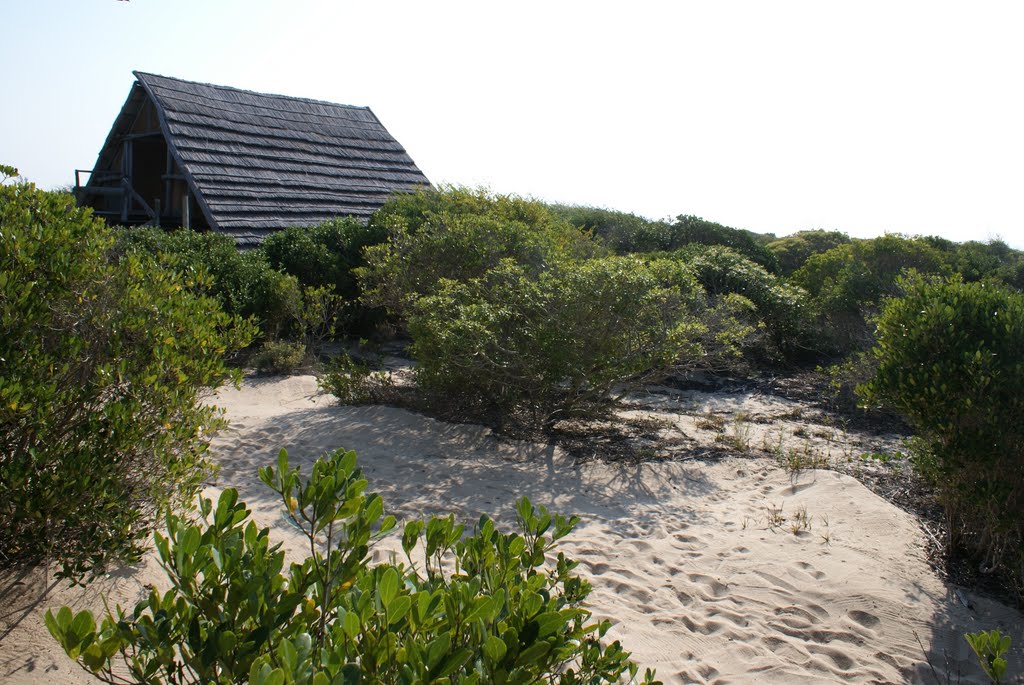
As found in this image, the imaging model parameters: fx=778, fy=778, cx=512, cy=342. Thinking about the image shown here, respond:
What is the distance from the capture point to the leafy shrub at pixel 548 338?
25.3ft

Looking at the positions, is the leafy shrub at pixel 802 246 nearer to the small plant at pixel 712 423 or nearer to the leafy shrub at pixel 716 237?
the leafy shrub at pixel 716 237

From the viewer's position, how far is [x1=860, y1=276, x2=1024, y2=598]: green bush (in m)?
4.68

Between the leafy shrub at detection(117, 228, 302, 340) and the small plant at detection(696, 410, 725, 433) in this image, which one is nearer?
the small plant at detection(696, 410, 725, 433)

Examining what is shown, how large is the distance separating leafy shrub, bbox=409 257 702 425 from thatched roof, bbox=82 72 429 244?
688cm

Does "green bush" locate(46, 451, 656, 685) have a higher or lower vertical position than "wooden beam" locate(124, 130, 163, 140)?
lower

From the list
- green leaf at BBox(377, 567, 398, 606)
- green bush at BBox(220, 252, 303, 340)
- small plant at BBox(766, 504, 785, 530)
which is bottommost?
small plant at BBox(766, 504, 785, 530)

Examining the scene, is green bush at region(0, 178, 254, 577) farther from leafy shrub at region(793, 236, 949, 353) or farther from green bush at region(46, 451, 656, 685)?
leafy shrub at region(793, 236, 949, 353)

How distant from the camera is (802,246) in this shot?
22.1 meters

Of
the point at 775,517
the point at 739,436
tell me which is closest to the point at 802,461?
the point at 739,436

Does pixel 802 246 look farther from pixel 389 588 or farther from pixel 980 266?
pixel 389 588

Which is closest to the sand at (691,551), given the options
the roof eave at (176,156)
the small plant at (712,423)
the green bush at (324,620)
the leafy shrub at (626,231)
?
the small plant at (712,423)

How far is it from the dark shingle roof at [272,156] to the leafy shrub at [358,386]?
5593 mm

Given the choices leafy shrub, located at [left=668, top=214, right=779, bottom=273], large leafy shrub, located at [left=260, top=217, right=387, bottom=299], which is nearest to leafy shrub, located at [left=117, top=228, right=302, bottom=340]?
large leafy shrub, located at [left=260, top=217, right=387, bottom=299]

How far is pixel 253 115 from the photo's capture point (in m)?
16.5
